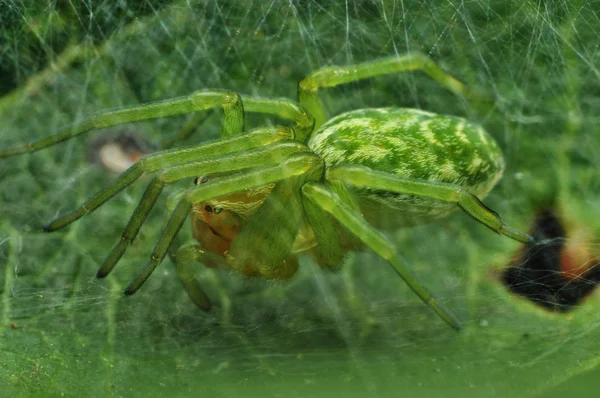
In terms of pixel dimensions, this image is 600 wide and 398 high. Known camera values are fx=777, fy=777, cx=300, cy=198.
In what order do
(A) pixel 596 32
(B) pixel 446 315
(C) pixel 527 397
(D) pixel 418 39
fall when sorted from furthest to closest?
(D) pixel 418 39 < (A) pixel 596 32 < (B) pixel 446 315 < (C) pixel 527 397

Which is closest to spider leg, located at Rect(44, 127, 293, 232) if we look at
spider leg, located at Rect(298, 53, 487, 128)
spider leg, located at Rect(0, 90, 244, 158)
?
spider leg, located at Rect(0, 90, 244, 158)

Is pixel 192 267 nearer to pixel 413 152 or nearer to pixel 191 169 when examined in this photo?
pixel 191 169

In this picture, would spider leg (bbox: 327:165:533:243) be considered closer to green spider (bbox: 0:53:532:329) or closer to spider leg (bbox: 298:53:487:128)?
green spider (bbox: 0:53:532:329)

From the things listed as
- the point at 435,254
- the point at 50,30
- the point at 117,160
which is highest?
the point at 50,30

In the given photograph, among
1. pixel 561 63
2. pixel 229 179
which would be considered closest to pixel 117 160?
pixel 229 179

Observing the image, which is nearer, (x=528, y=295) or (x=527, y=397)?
(x=527, y=397)

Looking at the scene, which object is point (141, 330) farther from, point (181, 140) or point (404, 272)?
point (181, 140)

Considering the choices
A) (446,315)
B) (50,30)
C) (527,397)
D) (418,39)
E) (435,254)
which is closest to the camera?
(527,397)
